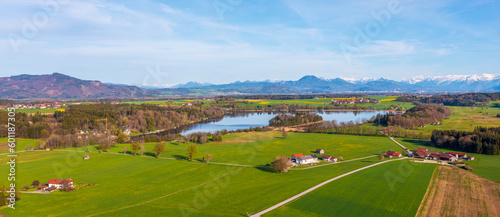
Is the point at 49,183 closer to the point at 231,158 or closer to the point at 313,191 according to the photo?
the point at 231,158

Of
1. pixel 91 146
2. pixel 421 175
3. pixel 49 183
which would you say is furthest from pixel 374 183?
pixel 91 146

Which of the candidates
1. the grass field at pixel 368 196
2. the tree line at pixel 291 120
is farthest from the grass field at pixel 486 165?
the tree line at pixel 291 120

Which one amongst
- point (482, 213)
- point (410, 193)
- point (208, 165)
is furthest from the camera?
point (208, 165)

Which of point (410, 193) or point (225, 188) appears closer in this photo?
point (410, 193)

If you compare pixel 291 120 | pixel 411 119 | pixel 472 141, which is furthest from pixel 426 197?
pixel 291 120

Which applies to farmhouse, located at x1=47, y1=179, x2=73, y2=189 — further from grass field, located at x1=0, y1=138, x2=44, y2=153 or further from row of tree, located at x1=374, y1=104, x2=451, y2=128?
row of tree, located at x1=374, y1=104, x2=451, y2=128

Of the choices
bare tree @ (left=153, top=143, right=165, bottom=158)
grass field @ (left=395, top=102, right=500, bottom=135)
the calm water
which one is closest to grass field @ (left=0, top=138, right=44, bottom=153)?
bare tree @ (left=153, top=143, right=165, bottom=158)
